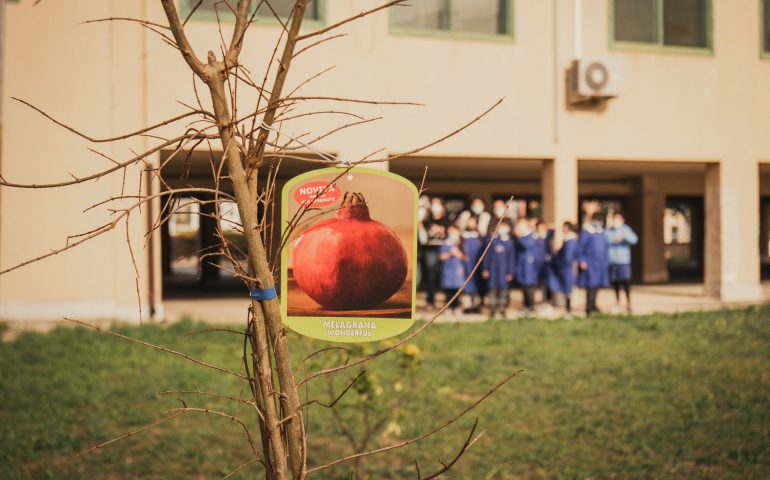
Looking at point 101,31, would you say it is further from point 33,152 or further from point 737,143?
point 737,143

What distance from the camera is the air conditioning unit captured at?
39.8 feet

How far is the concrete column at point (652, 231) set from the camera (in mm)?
19562

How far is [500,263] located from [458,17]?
392cm

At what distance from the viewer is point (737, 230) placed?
13.5 meters

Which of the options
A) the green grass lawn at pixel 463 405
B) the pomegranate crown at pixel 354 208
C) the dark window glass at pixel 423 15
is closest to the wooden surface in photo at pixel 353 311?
the pomegranate crown at pixel 354 208

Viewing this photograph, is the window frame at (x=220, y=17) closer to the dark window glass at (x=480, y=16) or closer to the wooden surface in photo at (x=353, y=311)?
the dark window glass at (x=480, y=16)

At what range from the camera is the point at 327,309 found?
1.51m

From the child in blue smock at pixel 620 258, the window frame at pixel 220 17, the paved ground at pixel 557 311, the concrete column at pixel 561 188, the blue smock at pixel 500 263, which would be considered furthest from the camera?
the concrete column at pixel 561 188

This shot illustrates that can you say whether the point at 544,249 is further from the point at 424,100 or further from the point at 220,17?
the point at 220,17

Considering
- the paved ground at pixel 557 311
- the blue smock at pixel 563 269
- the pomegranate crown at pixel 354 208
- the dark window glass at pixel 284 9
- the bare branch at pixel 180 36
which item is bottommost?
the paved ground at pixel 557 311

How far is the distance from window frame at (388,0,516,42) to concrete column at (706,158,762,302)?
4561mm

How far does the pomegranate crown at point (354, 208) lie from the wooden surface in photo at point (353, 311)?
0.49 ft

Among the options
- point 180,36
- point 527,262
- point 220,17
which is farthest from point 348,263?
point 527,262

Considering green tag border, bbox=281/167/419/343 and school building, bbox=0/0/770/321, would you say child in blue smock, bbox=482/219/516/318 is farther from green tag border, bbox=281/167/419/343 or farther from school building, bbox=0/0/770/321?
green tag border, bbox=281/167/419/343
